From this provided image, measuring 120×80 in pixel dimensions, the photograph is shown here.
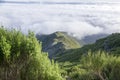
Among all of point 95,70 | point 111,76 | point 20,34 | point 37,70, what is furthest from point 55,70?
point 111,76

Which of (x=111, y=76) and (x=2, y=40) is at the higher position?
(x=2, y=40)

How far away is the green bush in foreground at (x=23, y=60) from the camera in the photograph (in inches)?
2522

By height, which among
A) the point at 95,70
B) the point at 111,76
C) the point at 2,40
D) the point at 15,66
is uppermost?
the point at 2,40

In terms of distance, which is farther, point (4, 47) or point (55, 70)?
point (55, 70)

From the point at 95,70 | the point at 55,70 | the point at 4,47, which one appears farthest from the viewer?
the point at 95,70

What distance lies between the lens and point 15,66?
64.4 m

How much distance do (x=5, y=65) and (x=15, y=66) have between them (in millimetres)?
1625

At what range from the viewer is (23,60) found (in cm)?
6581

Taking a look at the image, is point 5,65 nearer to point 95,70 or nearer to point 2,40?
point 2,40

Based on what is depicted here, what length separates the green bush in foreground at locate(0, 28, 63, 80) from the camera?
64.1 metres

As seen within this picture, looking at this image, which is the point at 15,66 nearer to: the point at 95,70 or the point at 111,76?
the point at 95,70

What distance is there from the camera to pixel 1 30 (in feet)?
218

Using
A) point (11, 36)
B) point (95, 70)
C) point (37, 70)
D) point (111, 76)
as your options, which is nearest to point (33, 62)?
point (37, 70)

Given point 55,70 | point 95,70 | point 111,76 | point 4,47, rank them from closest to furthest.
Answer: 1. point 4,47
2. point 55,70
3. point 95,70
4. point 111,76
